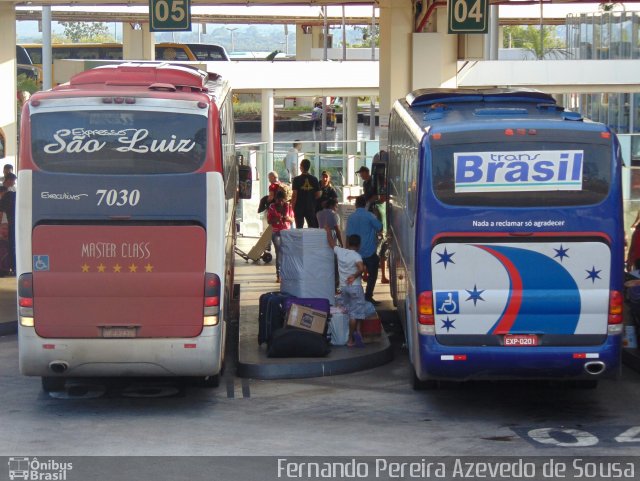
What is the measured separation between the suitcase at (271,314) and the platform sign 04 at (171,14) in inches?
326

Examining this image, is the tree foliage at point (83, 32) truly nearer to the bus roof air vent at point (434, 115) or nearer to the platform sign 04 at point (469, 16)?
the platform sign 04 at point (469, 16)

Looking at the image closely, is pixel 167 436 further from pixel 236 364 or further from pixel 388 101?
pixel 388 101

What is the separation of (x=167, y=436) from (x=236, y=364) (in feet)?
11.7

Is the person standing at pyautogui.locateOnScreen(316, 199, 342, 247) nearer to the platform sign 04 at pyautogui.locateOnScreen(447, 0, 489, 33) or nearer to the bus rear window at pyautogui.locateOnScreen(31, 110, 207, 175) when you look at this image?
the platform sign 04 at pyautogui.locateOnScreen(447, 0, 489, 33)

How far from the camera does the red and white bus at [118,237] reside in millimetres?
12250

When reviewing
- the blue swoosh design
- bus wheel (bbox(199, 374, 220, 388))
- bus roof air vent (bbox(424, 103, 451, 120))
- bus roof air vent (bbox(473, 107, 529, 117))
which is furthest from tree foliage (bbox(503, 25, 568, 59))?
the blue swoosh design

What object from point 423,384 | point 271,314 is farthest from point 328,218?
point 423,384

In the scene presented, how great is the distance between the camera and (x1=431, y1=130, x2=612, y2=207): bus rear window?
11.9 meters

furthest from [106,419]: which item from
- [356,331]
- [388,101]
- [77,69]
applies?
[77,69]

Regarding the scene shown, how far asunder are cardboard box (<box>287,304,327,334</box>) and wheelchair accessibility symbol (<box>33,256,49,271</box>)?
3.67 metres

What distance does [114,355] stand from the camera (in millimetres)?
12414

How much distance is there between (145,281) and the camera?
1233 centimetres

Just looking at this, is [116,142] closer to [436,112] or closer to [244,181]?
[436,112]

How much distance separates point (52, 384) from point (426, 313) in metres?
4.71
